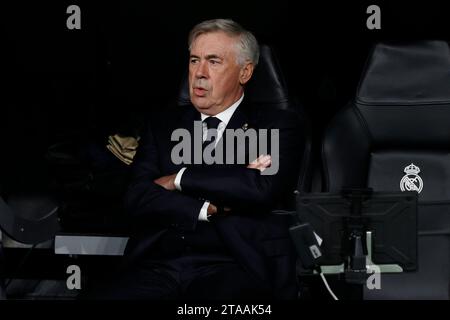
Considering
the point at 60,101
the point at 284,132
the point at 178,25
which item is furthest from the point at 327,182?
the point at 60,101

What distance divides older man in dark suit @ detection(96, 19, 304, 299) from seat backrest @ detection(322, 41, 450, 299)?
0.70 feet

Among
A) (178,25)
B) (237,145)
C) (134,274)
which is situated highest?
(178,25)

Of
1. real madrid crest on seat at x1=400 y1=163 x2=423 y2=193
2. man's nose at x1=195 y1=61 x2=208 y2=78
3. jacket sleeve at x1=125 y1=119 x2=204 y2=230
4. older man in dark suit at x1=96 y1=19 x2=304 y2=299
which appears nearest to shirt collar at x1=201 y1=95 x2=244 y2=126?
older man in dark suit at x1=96 y1=19 x2=304 y2=299

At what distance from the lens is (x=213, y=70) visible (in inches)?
138

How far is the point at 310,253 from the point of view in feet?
9.20

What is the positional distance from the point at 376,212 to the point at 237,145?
0.73 meters

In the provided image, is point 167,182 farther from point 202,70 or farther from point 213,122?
point 202,70

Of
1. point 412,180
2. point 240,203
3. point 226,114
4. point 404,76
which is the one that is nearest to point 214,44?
point 226,114

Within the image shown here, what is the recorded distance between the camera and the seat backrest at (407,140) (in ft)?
11.6

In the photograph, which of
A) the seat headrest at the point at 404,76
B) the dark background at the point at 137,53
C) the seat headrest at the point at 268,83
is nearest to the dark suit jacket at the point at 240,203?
the seat headrest at the point at 268,83

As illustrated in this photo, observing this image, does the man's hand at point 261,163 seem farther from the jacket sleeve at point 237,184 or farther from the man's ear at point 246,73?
the man's ear at point 246,73

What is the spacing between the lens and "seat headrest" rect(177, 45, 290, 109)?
3615 mm

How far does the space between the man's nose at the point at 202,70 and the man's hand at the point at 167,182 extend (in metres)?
0.39

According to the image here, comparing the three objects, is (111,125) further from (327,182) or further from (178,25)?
(327,182)
